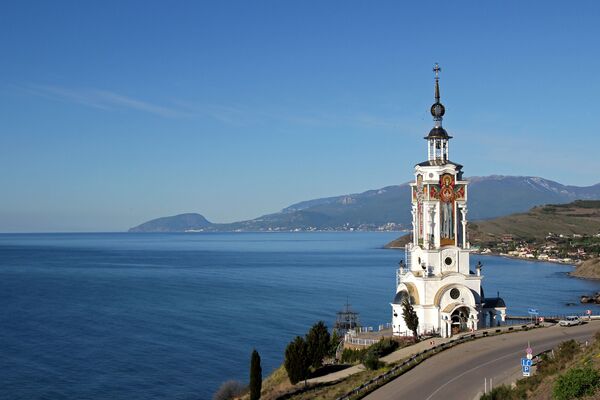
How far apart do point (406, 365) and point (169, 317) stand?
55120mm

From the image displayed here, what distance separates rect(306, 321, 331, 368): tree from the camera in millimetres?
44938

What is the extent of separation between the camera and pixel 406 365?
39250mm

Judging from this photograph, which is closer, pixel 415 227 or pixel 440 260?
pixel 440 260

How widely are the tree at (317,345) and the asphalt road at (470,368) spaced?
7.29 metres

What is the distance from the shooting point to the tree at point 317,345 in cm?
4494

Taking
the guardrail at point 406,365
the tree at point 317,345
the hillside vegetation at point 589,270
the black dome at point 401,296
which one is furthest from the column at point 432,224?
the hillside vegetation at point 589,270

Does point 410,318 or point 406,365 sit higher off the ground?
point 410,318

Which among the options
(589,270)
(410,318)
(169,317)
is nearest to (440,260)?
(410,318)

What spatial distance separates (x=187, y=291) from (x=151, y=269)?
194 ft

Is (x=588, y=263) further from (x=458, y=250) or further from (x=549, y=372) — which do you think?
(x=549, y=372)

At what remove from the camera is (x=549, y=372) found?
31.3 metres

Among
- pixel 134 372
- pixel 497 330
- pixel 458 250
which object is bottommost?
pixel 134 372

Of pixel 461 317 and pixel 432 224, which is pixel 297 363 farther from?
pixel 432 224

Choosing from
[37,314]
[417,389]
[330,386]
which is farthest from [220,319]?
[417,389]
